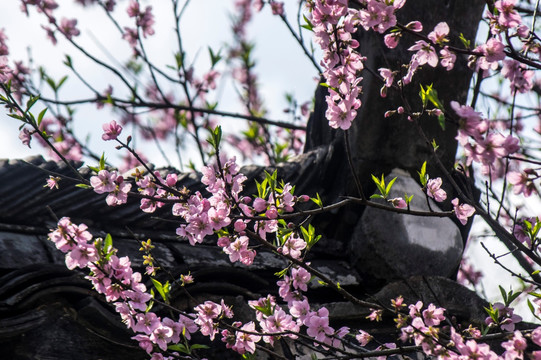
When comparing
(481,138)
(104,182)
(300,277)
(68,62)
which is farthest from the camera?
(68,62)

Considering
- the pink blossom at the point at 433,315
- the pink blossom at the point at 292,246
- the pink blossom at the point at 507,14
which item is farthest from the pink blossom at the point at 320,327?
the pink blossom at the point at 507,14

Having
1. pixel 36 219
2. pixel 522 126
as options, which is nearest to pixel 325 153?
pixel 36 219

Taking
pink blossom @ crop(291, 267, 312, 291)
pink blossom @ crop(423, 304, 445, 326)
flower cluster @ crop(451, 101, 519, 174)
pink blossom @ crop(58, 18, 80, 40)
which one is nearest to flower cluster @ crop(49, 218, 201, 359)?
pink blossom @ crop(291, 267, 312, 291)

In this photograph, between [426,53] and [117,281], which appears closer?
[426,53]

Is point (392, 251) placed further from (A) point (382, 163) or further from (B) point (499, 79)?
(B) point (499, 79)

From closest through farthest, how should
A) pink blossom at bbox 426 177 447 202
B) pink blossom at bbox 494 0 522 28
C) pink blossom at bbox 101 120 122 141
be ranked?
1. pink blossom at bbox 494 0 522 28
2. pink blossom at bbox 101 120 122 141
3. pink blossom at bbox 426 177 447 202

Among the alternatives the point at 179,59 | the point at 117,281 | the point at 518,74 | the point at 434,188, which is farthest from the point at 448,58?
the point at 179,59

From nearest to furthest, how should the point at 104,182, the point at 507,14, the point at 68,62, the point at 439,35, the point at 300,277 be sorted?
the point at 507,14 → the point at 439,35 → the point at 104,182 → the point at 300,277 → the point at 68,62

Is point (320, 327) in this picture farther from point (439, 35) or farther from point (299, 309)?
point (439, 35)

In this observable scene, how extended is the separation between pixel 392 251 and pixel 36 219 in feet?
6.46

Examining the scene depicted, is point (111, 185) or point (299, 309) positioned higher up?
point (111, 185)

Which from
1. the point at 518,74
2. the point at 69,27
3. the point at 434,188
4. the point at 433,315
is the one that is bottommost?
the point at 433,315

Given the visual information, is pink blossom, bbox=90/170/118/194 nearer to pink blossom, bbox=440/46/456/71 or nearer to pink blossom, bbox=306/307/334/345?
pink blossom, bbox=306/307/334/345

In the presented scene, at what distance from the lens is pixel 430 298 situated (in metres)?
3.73
